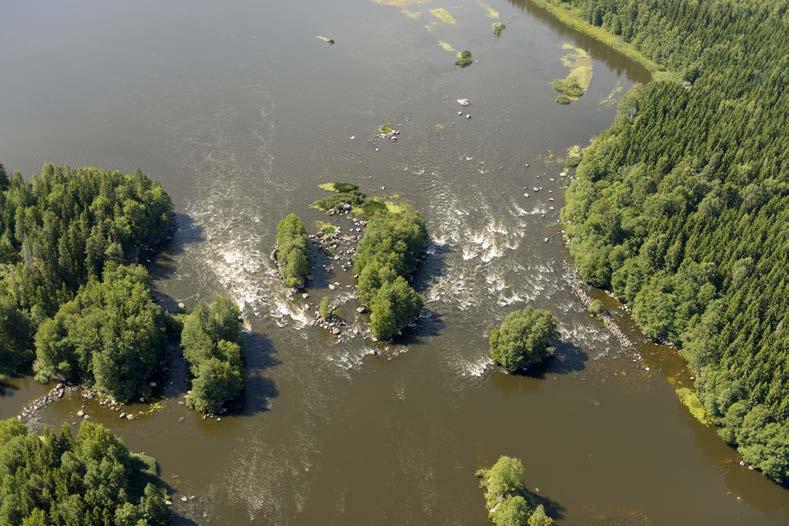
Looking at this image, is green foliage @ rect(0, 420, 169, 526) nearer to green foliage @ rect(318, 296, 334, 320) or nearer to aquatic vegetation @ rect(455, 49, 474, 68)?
green foliage @ rect(318, 296, 334, 320)

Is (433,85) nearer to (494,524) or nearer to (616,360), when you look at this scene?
(616,360)

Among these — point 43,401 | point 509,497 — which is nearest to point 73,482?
point 43,401

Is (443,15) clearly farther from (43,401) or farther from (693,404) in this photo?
(43,401)

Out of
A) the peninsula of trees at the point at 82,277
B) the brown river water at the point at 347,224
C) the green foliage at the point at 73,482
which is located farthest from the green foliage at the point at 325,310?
the green foliage at the point at 73,482

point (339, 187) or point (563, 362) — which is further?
point (339, 187)

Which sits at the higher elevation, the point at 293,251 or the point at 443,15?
A: the point at 443,15

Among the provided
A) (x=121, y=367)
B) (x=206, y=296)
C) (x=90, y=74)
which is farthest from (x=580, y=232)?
(x=90, y=74)
